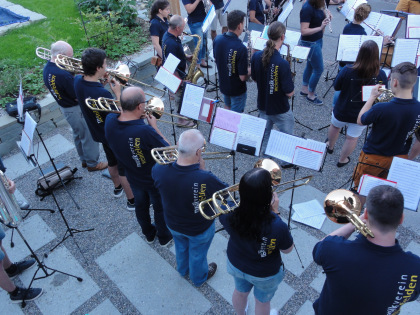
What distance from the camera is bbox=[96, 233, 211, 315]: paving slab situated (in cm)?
343

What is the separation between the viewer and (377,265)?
183 cm

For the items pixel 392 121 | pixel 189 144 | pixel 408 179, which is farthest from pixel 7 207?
pixel 392 121

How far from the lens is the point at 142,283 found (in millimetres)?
3670

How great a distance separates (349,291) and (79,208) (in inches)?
151

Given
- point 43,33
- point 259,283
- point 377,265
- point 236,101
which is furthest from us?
point 43,33

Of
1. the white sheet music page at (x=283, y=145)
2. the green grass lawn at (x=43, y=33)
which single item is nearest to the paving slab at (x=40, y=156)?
the green grass lawn at (x=43, y=33)

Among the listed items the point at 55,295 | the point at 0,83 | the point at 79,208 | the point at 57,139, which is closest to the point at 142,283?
the point at 55,295

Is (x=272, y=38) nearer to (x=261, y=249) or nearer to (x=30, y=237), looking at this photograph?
(x=261, y=249)

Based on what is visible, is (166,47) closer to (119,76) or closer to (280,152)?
(119,76)

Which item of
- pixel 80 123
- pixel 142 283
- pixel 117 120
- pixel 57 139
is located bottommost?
pixel 142 283

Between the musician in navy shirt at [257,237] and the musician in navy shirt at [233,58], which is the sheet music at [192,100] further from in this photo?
the musician in navy shirt at [257,237]

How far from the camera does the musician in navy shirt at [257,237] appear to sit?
2.10 m

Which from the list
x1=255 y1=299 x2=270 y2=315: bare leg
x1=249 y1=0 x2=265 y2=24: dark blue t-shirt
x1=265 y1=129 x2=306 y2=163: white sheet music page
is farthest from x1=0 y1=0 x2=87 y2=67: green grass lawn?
x1=255 y1=299 x2=270 y2=315: bare leg

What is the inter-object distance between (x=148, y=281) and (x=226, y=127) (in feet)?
6.57
